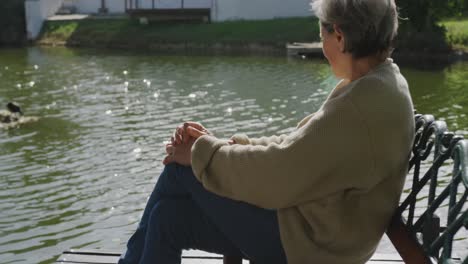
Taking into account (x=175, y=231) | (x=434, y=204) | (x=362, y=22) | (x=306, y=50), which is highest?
(x=362, y=22)

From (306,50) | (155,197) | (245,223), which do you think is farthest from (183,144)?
(306,50)

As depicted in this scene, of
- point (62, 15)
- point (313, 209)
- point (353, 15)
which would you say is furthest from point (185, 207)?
point (62, 15)

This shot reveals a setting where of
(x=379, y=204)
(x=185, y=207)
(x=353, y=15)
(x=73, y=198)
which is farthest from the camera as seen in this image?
(x=73, y=198)

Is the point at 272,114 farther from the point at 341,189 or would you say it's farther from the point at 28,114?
the point at 341,189

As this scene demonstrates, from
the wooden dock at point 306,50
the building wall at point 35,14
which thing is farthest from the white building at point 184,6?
the wooden dock at point 306,50

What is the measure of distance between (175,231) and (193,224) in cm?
8

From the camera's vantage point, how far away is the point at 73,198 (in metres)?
8.62

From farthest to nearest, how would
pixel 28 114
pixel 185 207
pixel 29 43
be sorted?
pixel 29 43
pixel 28 114
pixel 185 207

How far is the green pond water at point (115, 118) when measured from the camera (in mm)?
7777

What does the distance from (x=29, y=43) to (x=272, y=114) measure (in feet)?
91.9

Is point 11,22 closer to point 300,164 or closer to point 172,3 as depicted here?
point 172,3

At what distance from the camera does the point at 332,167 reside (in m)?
2.42

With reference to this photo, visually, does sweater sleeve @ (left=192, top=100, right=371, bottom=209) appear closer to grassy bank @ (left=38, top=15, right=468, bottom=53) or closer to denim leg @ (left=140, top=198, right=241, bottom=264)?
denim leg @ (left=140, top=198, right=241, bottom=264)

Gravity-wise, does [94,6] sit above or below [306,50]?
below
